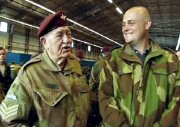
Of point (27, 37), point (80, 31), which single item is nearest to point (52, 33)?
point (27, 37)

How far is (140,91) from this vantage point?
6.63 ft

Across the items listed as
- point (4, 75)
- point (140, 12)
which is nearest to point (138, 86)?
point (140, 12)

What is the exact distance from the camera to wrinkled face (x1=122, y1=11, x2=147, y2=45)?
7.07 feet

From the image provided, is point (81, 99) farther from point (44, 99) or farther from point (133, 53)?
point (133, 53)

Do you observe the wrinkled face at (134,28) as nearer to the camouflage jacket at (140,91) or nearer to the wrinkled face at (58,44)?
the camouflage jacket at (140,91)

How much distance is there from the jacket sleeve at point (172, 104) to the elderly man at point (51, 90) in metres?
0.54

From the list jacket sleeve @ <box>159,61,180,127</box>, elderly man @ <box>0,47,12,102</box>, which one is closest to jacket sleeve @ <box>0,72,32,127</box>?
jacket sleeve @ <box>159,61,180,127</box>

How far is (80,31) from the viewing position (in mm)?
20281

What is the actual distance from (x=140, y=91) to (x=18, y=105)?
831 mm

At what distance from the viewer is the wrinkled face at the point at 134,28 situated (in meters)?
2.16

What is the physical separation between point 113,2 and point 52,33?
1306 cm

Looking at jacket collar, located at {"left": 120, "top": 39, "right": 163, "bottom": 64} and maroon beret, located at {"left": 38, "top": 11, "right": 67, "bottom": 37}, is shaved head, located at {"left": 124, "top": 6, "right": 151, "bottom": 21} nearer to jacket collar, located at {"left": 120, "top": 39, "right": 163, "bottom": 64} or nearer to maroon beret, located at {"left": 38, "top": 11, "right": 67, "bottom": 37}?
jacket collar, located at {"left": 120, "top": 39, "right": 163, "bottom": 64}

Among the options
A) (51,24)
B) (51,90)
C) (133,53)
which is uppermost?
(51,24)

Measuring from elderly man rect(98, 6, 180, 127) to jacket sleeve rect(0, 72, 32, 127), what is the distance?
52cm
